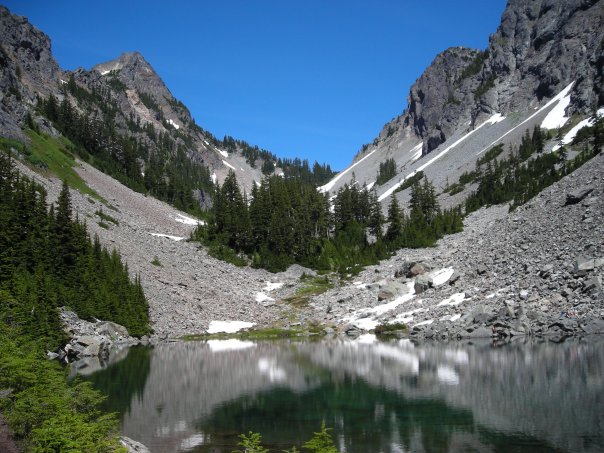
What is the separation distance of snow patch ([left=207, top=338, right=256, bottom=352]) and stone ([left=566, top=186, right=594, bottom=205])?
5138cm

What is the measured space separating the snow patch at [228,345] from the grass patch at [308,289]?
20.0m

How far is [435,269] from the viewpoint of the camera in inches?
3403

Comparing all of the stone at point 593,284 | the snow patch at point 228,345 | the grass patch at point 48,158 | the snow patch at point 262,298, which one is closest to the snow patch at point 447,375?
the stone at point 593,284

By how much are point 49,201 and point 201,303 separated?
3378cm

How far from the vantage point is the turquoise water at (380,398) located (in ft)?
78.5

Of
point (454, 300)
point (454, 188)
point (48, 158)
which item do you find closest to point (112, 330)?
point (454, 300)

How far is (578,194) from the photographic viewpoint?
7588cm

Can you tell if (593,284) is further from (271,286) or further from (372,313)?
(271,286)

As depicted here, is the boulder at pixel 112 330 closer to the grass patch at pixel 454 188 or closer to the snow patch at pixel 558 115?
the grass patch at pixel 454 188

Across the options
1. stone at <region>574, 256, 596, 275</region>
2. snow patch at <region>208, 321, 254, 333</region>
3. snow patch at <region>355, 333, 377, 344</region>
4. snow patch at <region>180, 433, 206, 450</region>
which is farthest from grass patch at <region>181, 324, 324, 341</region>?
snow patch at <region>180, 433, 206, 450</region>

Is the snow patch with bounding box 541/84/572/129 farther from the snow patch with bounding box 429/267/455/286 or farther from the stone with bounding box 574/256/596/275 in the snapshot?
the stone with bounding box 574/256/596/275

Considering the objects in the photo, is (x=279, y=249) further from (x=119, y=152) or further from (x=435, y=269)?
(x=119, y=152)

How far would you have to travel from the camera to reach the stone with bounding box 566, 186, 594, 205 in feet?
247

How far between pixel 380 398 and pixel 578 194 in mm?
57770
